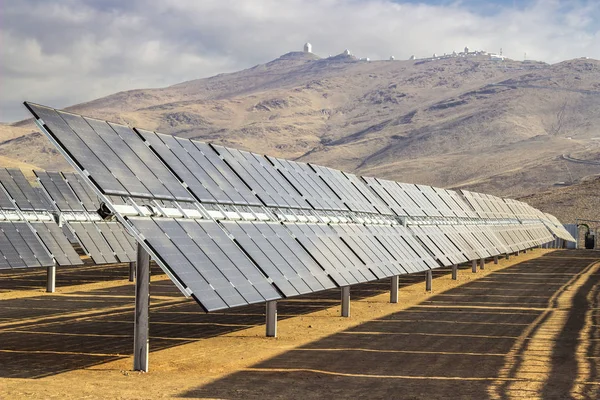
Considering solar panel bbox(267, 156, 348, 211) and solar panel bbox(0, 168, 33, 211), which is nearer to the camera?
solar panel bbox(267, 156, 348, 211)

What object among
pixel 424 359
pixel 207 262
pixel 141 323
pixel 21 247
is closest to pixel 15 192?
pixel 21 247

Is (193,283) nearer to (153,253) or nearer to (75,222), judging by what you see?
(153,253)

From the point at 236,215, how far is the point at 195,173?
1619 millimetres

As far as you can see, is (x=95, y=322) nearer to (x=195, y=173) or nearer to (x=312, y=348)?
(x=195, y=173)

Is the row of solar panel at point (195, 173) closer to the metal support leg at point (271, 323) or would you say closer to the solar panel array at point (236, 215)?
the solar panel array at point (236, 215)

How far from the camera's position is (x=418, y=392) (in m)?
15.6

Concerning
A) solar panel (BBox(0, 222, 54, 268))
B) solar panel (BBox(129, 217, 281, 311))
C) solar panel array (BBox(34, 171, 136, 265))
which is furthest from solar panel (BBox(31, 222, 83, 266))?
solar panel (BBox(129, 217, 281, 311))

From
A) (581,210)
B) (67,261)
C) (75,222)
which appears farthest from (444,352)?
(581,210)

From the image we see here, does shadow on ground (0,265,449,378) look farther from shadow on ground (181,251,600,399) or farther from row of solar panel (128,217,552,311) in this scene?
shadow on ground (181,251,600,399)

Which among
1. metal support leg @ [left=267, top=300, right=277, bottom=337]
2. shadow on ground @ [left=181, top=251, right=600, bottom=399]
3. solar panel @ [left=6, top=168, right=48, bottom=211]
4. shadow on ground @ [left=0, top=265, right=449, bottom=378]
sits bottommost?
shadow on ground @ [left=181, top=251, right=600, bottom=399]

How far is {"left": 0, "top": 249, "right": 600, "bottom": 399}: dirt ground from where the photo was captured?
15641 millimetres

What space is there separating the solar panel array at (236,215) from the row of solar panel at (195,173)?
39mm

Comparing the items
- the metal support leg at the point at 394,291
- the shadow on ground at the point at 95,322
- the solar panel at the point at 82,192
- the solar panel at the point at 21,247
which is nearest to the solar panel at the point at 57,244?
Result: the solar panel at the point at 21,247

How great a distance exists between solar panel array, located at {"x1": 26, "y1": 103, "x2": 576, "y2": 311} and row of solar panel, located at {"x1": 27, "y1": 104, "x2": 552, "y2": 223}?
0.13 ft
